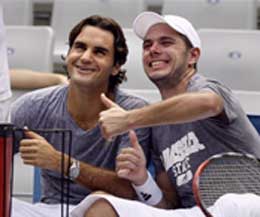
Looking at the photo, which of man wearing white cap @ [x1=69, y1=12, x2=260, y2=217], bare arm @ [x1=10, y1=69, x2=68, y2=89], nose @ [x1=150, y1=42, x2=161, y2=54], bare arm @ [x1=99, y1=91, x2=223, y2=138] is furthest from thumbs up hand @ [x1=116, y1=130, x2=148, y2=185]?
bare arm @ [x1=10, y1=69, x2=68, y2=89]

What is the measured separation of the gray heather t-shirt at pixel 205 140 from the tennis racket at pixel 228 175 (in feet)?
0.88

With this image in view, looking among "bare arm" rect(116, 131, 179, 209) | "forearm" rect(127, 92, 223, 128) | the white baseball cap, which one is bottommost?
"bare arm" rect(116, 131, 179, 209)

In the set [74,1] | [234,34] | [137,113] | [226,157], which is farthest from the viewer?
[74,1]

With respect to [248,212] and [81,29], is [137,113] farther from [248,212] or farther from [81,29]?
[81,29]

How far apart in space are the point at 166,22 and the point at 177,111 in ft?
1.04

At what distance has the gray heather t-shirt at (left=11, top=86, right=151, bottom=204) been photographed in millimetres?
1984

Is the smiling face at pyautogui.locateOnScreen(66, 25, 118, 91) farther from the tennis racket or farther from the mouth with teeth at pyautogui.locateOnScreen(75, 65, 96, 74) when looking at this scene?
the tennis racket

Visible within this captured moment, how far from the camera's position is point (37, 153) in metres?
1.77

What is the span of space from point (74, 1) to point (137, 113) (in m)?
2.55

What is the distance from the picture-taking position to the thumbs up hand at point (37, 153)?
172 centimetres

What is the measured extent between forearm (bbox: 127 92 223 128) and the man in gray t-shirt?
27 centimetres

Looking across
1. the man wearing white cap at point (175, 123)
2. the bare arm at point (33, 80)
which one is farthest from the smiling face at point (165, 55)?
Answer: the bare arm at point (33, 80)

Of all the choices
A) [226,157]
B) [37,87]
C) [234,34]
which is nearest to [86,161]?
[226,157]

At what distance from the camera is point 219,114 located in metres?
1.82
